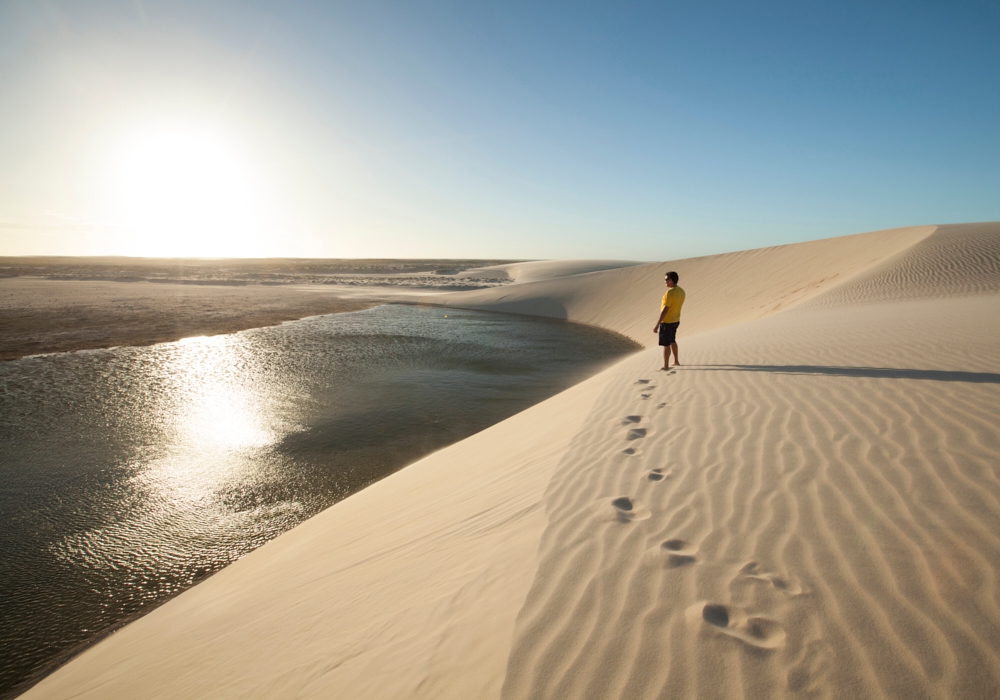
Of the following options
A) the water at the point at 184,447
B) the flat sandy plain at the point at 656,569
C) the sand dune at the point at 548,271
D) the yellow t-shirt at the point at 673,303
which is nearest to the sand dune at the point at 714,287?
the water at the point at 184,447

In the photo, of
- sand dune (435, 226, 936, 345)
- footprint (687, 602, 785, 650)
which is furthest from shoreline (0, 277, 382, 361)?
footprint (687, 602, 785, 650)

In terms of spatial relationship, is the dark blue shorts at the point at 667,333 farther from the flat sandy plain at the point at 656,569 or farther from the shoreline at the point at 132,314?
the shoreline at the point at 132,314

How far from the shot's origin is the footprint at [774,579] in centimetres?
205

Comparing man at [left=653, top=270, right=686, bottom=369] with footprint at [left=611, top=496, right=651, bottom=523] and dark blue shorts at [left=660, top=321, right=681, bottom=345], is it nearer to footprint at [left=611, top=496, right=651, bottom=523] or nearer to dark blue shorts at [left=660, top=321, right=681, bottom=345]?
dark blue shorts at [left=660, top=321, right=681, bottom=345]

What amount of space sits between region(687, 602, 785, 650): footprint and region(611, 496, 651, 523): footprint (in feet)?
2.66

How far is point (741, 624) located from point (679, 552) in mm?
534

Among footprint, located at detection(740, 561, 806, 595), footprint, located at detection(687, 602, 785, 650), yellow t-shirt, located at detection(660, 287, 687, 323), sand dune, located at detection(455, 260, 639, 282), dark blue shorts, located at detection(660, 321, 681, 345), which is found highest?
sand dune, located at detection(455, 260, 639, 282)

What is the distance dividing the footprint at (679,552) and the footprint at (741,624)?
297 millimetres

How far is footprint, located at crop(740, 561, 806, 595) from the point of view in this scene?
6.74 feet

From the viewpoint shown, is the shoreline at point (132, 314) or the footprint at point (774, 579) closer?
the footprint at point (774, 579)

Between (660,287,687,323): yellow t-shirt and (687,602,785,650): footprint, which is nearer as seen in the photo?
(687,602,785,650): footprint

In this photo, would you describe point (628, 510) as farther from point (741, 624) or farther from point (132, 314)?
point (132, 314)

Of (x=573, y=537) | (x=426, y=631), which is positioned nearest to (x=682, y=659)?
(x=573, y=537)

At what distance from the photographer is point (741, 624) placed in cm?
190
